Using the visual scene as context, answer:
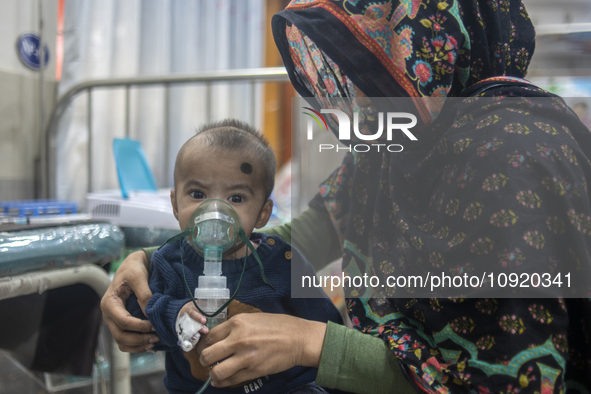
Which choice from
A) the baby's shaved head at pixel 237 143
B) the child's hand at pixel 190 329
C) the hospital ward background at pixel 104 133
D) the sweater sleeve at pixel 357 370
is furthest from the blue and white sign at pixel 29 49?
the sweater sleeve at pixel 357 370

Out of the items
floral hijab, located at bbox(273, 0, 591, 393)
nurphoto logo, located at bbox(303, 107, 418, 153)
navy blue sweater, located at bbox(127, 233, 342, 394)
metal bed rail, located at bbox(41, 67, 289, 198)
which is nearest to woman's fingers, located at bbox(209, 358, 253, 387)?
navy blue sweater, located at bbox(127, 233, 342, 394)

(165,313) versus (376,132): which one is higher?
(376,132)

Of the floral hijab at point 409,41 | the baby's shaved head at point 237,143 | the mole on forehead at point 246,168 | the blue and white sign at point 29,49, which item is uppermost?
the blue and white sign at point 29,49

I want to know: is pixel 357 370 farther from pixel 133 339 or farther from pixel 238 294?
pixel 133 339

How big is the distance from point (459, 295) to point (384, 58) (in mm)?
358

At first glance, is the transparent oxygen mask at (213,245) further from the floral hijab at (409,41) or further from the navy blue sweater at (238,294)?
the floral hijab at (409,41)

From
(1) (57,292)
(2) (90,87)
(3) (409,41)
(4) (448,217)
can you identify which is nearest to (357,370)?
(4) (448,217)

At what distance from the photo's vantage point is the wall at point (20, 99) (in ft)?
5.22

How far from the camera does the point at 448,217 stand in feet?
2.03

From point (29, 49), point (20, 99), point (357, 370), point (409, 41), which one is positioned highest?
point (29, 49)

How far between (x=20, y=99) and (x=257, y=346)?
1626 millimetres

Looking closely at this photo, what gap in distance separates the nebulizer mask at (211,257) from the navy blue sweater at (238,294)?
7 cm

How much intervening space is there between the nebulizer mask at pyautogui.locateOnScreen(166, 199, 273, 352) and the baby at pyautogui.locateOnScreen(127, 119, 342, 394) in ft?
0.19

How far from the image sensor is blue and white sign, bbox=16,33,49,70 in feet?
5.35
